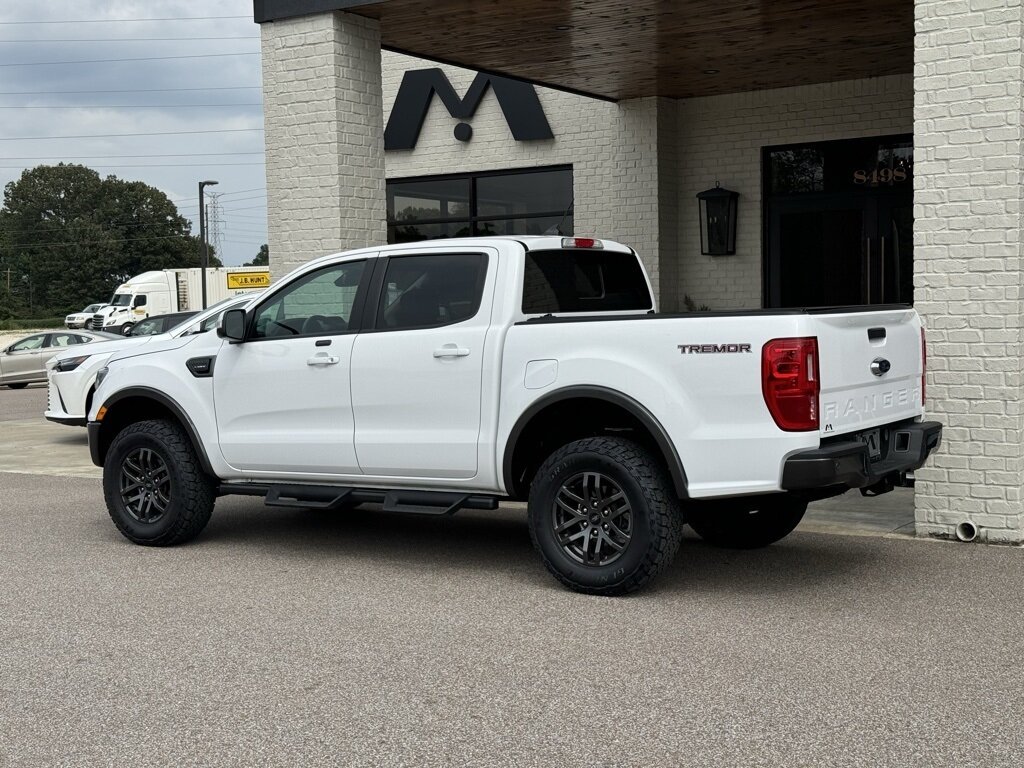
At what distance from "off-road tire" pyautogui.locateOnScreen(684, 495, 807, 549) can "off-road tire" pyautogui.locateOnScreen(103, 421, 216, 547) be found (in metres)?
3.19

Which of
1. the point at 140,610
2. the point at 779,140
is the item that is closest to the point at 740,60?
the point at 779,140

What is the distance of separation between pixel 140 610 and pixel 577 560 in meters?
2.30

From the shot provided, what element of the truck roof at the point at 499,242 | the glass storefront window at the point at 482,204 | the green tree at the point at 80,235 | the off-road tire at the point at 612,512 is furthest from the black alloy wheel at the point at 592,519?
the green tree at the point at 80,235

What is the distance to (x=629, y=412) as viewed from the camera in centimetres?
671

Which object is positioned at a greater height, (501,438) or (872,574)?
(501,438)

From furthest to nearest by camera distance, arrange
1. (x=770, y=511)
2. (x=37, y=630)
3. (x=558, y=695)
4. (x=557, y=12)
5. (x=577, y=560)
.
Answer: (x=557, y=12) → (x=770, y=511) → (x=577, y=560) → (x=37, y=630) → (x=558, y=695)

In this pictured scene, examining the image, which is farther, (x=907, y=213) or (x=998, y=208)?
(x=907, y=213)

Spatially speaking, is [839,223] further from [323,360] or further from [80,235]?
[80,235]

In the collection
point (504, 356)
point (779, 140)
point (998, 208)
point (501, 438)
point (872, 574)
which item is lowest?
point (872, 574)

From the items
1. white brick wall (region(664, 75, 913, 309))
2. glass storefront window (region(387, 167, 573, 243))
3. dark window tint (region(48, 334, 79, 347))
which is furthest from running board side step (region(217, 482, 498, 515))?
dark window tint (region(48, 334, 79, 347))

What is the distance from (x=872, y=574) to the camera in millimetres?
7316

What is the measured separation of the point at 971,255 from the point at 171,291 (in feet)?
169

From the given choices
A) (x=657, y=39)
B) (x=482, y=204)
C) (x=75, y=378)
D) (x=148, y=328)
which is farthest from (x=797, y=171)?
(x=75, y=378)

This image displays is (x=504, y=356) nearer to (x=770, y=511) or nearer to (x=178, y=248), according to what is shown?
(x=770, y=511)
